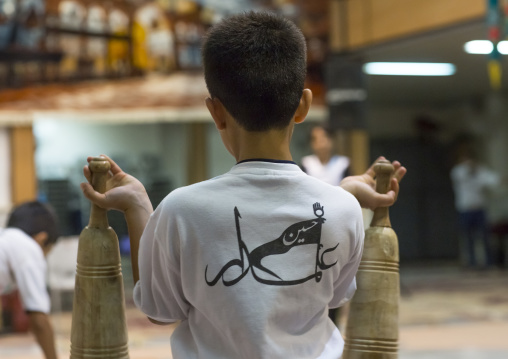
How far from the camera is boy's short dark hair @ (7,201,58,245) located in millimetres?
3588

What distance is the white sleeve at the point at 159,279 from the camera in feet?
4.79

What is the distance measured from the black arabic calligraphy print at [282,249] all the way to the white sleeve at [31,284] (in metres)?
1.99

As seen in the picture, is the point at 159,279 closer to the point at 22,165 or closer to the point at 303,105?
the point at 303,105

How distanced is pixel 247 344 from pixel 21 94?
25.3 feet

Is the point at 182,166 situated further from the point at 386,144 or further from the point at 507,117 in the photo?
the point at 507,117

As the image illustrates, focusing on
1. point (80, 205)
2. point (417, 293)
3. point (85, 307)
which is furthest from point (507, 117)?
point (85, 307)

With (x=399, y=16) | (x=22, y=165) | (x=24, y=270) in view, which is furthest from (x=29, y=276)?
(x=399, y=16)

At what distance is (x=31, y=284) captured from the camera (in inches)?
130

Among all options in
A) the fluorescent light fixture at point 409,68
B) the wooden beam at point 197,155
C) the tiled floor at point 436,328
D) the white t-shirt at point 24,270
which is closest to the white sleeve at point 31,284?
the white t-shirt at point 24,270

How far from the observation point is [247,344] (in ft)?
4.77

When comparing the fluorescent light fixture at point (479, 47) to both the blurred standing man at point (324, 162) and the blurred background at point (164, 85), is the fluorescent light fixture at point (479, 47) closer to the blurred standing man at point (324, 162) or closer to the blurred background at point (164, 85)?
the blurred background at point (164, 85)

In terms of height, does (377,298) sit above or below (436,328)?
above

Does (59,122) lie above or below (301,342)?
above

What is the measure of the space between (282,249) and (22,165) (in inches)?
299
